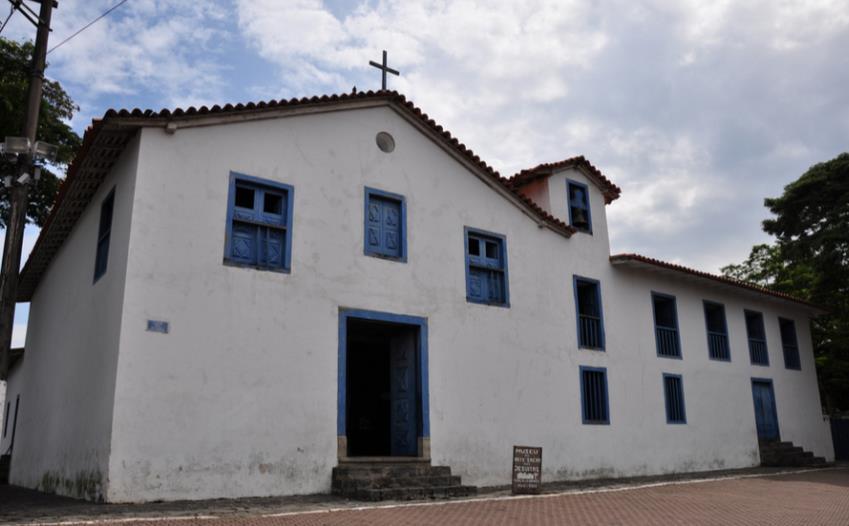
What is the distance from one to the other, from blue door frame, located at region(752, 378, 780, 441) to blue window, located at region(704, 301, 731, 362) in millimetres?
1524

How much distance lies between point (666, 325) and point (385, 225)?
30.8ft

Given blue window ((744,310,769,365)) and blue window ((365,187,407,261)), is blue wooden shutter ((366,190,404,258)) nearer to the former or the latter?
blue window ((365,187,407,261))

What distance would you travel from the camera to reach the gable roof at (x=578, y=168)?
670 inches

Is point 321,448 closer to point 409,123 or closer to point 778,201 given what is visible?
point 409,123

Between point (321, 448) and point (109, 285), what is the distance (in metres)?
4.10

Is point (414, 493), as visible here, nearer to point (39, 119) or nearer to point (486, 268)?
point (486, 268)

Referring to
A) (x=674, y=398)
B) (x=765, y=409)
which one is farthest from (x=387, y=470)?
(x=765, y=409)

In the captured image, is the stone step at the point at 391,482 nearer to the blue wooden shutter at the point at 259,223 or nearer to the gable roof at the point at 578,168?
the blue wooden shutter at the point at 259,223

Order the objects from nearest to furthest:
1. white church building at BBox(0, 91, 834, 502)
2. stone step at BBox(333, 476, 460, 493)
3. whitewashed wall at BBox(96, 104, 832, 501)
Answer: whitewashed wall at BBox(96, 104, 832, 501), white church building at BBox(0, 91, 834, 502), stone step at BBox(333, 476, 460, 493)

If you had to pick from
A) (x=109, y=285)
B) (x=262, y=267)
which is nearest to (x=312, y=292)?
(x=262, y=267)

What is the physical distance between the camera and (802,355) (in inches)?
896

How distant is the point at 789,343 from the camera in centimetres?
2267

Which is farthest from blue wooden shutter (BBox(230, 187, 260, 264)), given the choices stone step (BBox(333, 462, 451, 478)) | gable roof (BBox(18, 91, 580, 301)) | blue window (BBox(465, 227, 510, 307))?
blue window (BBox(465, 227, 510, 307))

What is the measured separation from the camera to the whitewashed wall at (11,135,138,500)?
9945 mm
